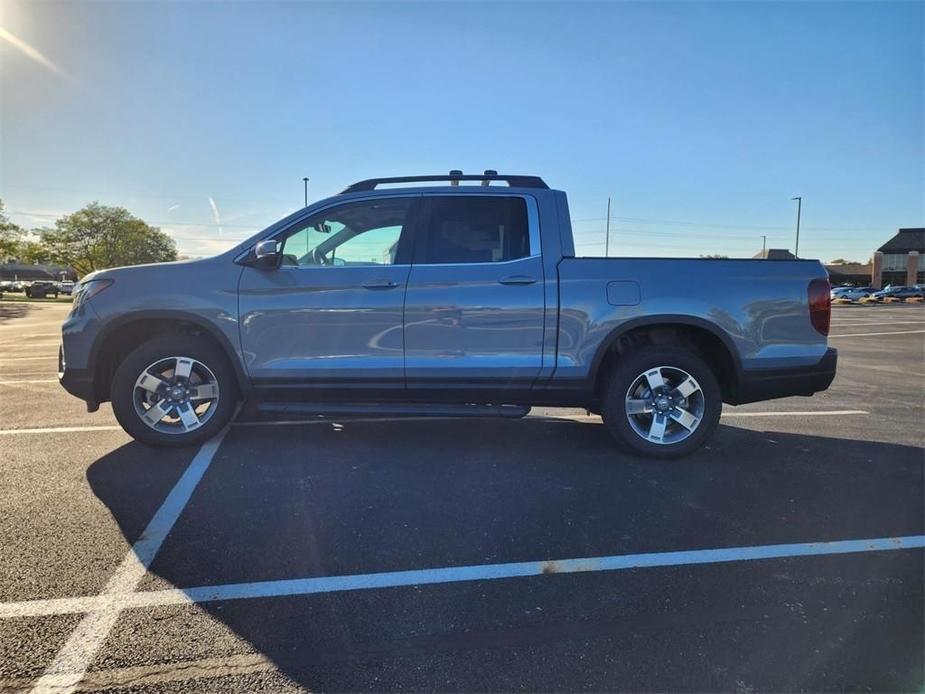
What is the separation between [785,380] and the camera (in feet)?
14.4

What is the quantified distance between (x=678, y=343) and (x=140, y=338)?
4341 millimetres

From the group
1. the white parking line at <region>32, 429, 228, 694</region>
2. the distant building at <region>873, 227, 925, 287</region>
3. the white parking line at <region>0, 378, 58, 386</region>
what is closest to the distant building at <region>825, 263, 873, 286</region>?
the distant building at <region>873, 227, 925, 287</region>

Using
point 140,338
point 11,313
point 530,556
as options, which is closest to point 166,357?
point 140,338

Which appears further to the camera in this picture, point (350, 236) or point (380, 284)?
point (350, 236)

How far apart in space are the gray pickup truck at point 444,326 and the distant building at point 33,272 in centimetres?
10037

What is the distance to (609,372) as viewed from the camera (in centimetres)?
452

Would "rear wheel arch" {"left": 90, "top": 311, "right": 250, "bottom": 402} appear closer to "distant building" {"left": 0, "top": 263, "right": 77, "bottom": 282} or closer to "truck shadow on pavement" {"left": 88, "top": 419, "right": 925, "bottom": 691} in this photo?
"truck shadow on pavement" {"left": 88, "top": 419, "right": 925, "bottom": 691}

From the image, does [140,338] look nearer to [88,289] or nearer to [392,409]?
[88,289]

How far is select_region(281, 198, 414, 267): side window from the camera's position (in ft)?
14.6

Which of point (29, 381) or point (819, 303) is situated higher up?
point (819, 303)

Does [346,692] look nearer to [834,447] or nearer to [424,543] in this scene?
[424,543]

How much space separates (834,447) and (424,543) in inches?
151

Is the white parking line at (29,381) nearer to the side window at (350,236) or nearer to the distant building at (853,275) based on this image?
the side window at (350,236)

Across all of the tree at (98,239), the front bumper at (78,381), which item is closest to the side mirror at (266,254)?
the front bumper at (78,381)
